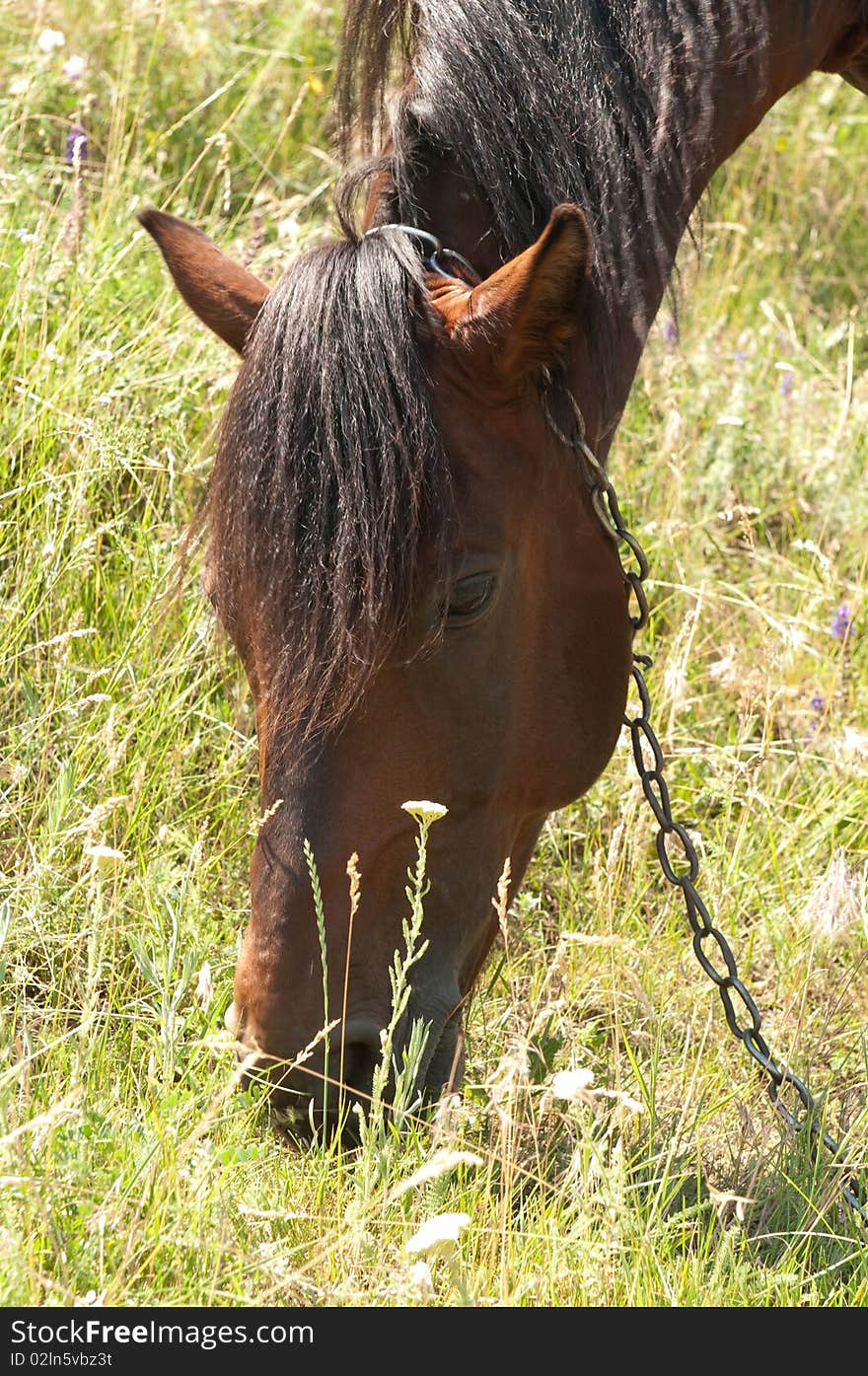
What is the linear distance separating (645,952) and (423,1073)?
0.79 m

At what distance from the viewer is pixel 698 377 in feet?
16.0

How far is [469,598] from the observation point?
2.20 m

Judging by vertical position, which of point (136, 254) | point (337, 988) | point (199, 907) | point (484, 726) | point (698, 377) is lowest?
point (199, 907)

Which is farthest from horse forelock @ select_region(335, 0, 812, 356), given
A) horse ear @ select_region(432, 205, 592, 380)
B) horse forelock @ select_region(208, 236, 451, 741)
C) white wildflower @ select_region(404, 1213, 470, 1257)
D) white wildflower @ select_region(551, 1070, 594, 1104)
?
white wildflower @ select_region(404, 1213, 470, 1257)

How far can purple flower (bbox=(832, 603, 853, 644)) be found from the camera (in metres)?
3.94

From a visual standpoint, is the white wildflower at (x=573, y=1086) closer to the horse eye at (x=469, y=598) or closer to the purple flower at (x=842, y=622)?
the horse eye at (x=469, y=598)

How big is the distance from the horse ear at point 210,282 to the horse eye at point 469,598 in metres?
0.58

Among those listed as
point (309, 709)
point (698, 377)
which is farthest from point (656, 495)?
point (309, 709)

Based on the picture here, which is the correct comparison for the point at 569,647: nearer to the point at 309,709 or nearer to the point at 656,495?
the point at 309,709

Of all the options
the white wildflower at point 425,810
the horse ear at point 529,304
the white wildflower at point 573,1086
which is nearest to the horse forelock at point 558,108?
the horse ear at point 529,304

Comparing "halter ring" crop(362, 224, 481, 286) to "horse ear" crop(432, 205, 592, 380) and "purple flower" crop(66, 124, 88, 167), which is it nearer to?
"horse ear" crop(432, 205, 592, 380)

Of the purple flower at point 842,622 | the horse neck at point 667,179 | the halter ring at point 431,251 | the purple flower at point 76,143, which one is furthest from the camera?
the purple flower at point 842,622

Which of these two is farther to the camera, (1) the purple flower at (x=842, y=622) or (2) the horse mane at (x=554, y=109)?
(1) the purple flower at (x=842, y=622)

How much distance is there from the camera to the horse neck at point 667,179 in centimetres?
239
